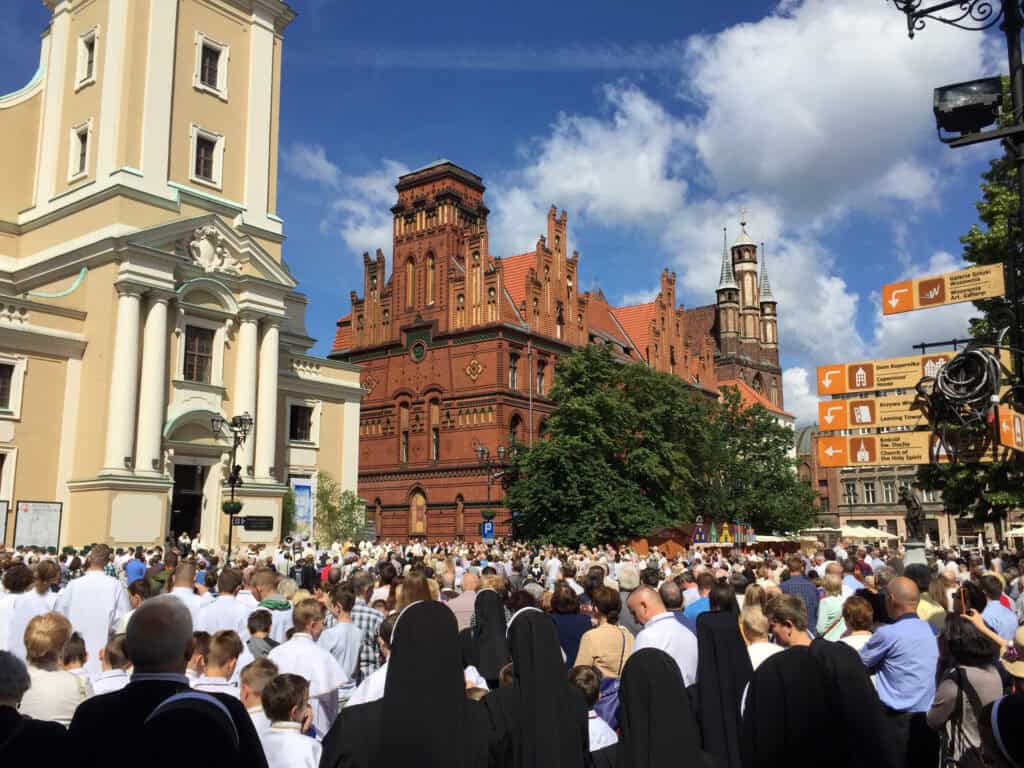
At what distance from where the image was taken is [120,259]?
2911cm

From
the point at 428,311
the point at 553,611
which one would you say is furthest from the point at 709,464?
the point at 553,611

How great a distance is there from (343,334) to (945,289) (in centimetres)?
5266

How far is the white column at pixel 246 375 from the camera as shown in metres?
31.8

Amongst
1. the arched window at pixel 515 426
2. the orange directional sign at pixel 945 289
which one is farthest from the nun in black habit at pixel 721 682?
the arched window at pixel 515 426

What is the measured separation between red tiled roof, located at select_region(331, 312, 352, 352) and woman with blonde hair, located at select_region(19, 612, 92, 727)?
54.5m

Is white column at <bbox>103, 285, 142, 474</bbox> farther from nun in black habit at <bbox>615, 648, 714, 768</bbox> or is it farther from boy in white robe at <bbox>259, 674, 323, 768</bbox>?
nun in black habit at <bbox>615, 648, 714, 768</bbox>

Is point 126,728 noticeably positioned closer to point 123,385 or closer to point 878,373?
point 878,373

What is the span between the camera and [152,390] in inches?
1143

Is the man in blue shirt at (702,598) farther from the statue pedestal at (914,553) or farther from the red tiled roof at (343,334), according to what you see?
the red tiled roof at (343,334)

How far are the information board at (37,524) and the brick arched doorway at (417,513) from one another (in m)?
24.1

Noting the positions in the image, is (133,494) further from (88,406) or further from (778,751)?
(778,751)

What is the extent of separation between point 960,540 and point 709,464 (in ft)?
134

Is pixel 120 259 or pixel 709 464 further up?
pixel 120 259

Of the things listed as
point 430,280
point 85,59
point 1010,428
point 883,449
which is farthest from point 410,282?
point 1010,428
